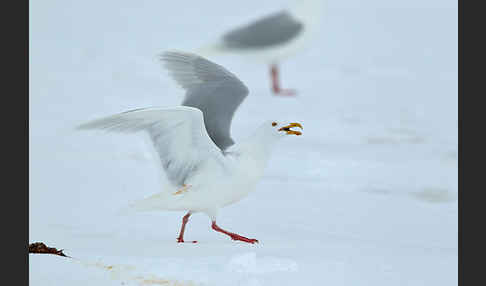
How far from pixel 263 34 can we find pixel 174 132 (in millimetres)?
4019

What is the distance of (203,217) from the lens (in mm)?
4180

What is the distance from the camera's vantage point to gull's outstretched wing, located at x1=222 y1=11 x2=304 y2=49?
23.4 feet

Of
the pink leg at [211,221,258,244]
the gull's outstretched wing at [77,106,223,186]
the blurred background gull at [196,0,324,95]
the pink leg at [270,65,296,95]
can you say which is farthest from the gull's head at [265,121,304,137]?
the pink leg at [270,65,296,95]

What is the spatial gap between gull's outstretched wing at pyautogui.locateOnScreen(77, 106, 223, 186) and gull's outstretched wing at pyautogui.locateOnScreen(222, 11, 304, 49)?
383 cm

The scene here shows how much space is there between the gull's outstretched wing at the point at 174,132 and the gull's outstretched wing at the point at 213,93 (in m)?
0.30

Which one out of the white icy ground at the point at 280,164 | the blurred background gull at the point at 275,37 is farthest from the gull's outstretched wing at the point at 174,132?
the blurred background gull at the point at 275,37

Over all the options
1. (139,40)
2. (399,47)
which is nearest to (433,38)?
(399,47)

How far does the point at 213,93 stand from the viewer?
12.1ft

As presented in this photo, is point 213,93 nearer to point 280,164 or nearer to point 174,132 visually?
point 174,132

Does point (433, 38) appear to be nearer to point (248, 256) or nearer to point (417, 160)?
point (417, 160)

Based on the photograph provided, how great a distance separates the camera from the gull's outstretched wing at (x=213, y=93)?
363 centimetres

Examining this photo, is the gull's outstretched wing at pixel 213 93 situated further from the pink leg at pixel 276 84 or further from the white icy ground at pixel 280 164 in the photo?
the pink leg at pixel 276 84

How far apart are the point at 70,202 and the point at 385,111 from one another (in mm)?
3467

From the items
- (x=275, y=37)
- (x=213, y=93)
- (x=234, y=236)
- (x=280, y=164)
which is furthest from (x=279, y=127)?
(x=275, y=37)
